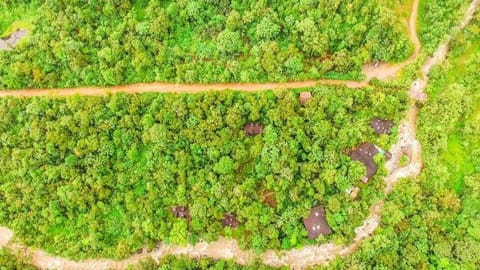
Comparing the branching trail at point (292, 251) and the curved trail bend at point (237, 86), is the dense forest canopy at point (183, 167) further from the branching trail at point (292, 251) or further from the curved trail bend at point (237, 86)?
the curved trail bend at point (237, 86)

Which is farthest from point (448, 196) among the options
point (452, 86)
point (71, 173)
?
point (71, 173)

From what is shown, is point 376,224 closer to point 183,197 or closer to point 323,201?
point 323,201

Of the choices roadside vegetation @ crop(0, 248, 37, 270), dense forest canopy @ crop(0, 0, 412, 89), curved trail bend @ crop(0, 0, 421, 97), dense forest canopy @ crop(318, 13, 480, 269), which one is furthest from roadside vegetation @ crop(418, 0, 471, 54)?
roadside vegetation @ crop(0, 248, 37, 270)

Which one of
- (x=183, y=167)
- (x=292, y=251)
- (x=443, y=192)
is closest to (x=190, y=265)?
(x=183, y=167)

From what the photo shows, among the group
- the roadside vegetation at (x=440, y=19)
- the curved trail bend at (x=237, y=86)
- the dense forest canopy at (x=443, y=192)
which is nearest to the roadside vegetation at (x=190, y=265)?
the dense forest canopy at (x=443, y=192)

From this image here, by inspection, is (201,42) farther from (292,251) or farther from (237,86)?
(292,251)
